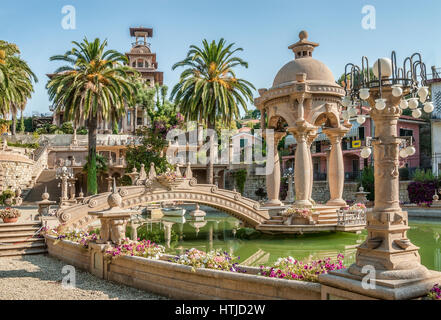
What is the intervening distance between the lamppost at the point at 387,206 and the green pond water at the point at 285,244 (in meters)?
8.21

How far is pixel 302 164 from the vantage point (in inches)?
733

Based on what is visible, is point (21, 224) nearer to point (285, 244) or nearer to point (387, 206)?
point (285, 244)

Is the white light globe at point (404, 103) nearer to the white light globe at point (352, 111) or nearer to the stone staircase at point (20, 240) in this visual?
the white light globe at point (352, 111)

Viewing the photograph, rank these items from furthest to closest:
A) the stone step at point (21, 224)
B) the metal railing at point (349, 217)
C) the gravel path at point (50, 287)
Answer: the metal railing at point (349, 217)
the stone step at point (21, 224)
the gravel path at point (50, 287)

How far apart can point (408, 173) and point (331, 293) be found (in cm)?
3463

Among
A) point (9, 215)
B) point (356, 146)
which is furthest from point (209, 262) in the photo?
point (356, 146)

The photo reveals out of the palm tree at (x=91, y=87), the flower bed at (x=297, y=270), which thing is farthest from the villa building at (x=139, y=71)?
the flower bed at (x=297, y=270)

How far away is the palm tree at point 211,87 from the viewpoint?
28922 mm

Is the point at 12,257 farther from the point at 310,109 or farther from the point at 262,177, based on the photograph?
the point at 262,177

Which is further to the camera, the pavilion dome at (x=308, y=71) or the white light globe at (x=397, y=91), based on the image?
the pavilion dome at (x=308, y=71)

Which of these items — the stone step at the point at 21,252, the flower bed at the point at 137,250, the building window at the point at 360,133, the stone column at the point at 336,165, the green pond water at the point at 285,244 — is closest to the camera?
the flower bed at the point at 137,250
